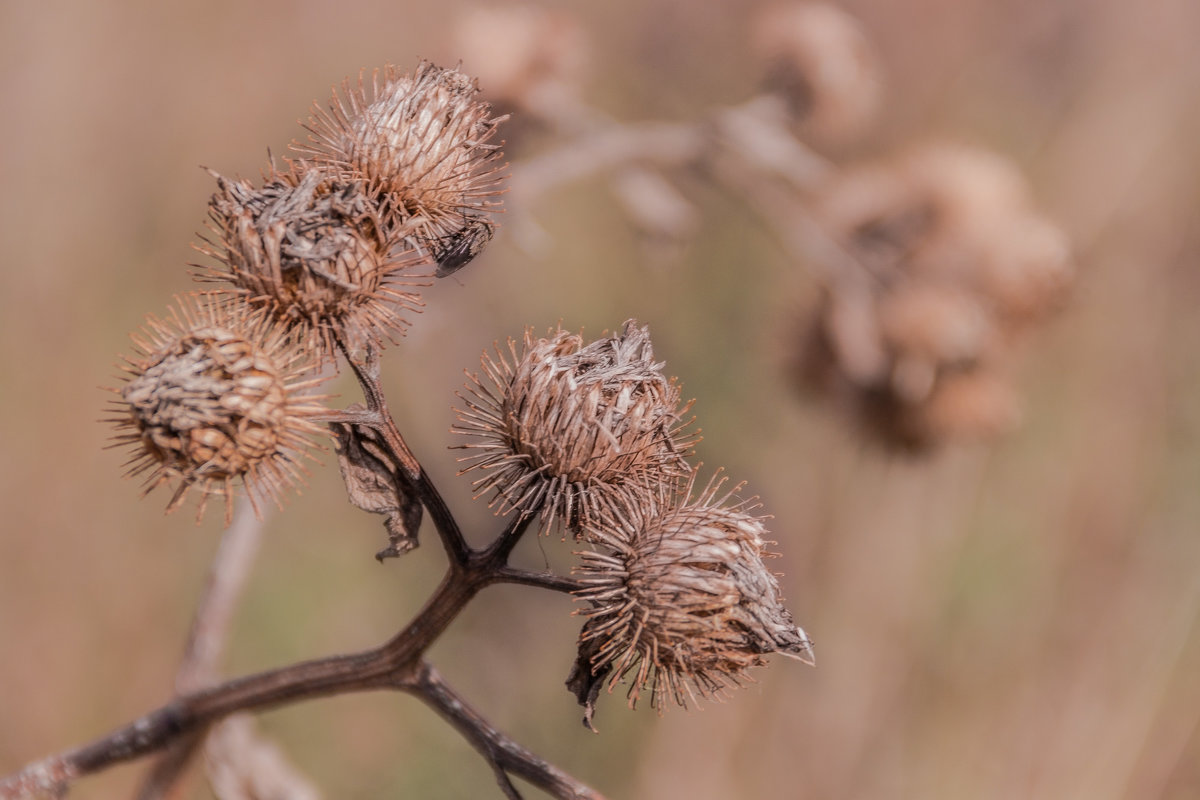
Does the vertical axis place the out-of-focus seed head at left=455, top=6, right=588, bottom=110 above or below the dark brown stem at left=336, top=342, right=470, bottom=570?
above

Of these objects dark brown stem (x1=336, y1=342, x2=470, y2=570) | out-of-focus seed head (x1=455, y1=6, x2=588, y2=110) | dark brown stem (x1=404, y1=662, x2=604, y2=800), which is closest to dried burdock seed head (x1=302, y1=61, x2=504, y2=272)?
dark brown stem (x1=336, y1=342, x2=470, y2=570)

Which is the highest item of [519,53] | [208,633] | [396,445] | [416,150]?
[519,53]

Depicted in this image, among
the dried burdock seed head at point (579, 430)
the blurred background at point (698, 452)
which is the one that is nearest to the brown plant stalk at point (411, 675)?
the dried burdock seed head at point (579, 430)

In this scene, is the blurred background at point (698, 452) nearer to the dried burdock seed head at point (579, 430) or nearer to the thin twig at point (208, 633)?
the thin twig at point (208, 633)

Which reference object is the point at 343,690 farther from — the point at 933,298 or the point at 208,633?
the point at 933,298

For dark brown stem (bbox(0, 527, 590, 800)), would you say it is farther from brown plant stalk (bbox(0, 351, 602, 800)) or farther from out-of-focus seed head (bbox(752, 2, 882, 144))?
out-of-focus seed head (bbox(752, 2, 882, 144))

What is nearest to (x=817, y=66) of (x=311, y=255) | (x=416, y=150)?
(x=416, y=150)

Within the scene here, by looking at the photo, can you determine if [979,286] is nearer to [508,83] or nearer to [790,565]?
[790,565]
